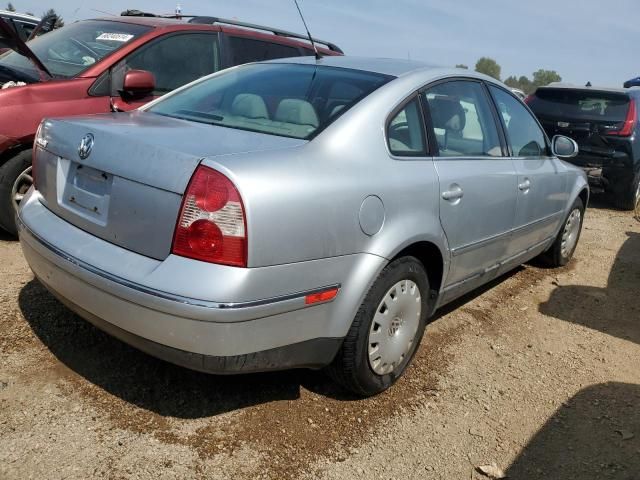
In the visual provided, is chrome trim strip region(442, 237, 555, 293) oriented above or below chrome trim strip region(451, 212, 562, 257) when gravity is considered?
below

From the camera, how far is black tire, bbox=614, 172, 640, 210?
8.12m

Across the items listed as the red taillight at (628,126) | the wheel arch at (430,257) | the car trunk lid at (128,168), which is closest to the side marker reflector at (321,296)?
the wheel arch at (430,257)

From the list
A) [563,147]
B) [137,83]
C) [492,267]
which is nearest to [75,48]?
[137,83]

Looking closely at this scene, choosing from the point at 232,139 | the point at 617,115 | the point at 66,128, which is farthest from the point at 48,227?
the point at 617,115

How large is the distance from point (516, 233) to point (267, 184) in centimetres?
233

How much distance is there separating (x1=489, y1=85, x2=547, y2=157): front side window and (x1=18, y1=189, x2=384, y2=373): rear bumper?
192cm

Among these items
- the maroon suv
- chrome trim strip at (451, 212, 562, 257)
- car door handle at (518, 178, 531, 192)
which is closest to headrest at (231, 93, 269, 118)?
chrome trim strip at (451, 212, 562, 257)

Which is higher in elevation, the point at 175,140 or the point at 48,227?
the point at 175,140

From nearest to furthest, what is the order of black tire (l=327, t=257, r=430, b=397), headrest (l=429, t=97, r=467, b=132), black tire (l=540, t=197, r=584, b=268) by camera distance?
black tire (l=327, t=257, r=430, b=397) < headrest (l=429, t=97, r=467, b=132) < black tire (l=540, t=197, r=584, b=268)

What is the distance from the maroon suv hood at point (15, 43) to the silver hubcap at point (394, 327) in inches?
129

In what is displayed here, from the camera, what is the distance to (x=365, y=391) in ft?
9.37

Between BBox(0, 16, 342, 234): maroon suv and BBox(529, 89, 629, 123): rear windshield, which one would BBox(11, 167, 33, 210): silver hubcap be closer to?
BBox(0, 16, 342, 234): maroon suv

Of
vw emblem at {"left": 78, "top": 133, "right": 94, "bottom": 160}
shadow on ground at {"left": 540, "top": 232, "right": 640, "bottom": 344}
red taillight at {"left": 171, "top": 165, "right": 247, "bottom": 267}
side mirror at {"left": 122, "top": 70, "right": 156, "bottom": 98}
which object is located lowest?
shadow on ground at {"left": 540, "top": 232, "right": 640, "bottom": 344}

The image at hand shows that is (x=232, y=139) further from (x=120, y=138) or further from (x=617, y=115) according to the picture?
(x=617, y=115)
